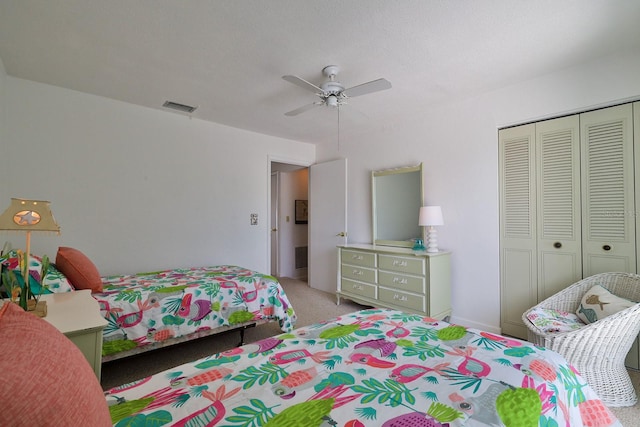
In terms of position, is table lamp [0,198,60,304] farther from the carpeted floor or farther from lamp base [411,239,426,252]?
lamp base [411,239,426,252]

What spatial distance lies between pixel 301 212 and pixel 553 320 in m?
4.51

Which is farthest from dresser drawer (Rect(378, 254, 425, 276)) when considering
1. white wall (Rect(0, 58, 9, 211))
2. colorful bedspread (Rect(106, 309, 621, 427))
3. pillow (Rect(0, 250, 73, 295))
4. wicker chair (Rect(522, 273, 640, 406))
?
white wall (Rect(0, 58, 9, 211))

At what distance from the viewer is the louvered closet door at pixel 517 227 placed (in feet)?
9.17

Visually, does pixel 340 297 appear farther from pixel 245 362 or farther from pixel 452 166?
pixel 245 362

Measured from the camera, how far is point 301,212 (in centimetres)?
611

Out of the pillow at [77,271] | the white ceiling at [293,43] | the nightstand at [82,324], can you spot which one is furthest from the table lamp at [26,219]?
the white ceiling at [293,43]

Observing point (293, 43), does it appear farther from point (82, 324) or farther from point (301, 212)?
point (301, 212)

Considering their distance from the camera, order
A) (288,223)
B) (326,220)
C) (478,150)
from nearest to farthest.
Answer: (478,150) < (326,220) < (288,223)

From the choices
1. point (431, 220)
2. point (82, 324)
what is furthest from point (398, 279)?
point (82, 324)

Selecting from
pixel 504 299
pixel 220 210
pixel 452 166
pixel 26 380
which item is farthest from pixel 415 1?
pixel 220 210

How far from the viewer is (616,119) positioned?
2.37 metres

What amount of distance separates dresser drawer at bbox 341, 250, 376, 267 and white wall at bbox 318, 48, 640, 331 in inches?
32.5

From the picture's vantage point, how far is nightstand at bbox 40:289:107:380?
1.33m

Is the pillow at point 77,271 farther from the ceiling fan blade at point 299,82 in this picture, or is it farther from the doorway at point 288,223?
the doorway at point 288,223
